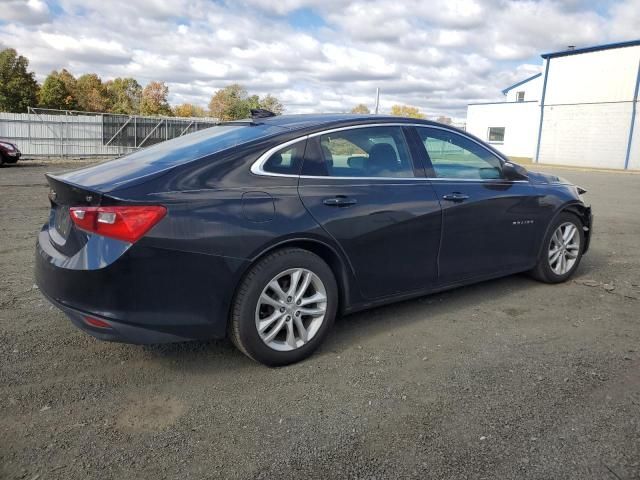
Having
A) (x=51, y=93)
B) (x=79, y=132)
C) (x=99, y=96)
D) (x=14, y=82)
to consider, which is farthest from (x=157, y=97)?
(x=79, y=132)

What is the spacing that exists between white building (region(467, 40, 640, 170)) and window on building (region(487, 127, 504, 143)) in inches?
126

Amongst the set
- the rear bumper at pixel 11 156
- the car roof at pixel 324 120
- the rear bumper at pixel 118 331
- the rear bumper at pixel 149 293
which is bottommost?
the rear bumper at pixel 118 331

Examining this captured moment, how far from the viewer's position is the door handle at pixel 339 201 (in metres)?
3.52

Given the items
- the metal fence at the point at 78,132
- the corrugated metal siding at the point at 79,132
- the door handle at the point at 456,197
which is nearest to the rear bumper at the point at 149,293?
the door handle at the point at 456,197

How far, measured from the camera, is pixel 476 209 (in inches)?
171

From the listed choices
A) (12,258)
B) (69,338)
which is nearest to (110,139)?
(12,258)

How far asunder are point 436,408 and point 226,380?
4.15 ft

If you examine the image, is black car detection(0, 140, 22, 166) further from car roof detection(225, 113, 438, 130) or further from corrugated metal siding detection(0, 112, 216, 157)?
car roof detection(225, 113, 438, 130)

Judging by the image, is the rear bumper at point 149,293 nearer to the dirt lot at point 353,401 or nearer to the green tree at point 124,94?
the dirt lot at point 353,401

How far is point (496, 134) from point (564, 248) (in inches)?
1483

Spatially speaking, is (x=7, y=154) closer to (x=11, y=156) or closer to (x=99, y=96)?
(x=11, y=156)

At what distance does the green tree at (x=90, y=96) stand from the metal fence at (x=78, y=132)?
58023mm

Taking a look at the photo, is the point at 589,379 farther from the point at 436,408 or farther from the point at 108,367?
the point at 108,367

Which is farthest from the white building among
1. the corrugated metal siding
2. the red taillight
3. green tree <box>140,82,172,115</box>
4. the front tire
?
green tree <box>140,82,172,115</box>
